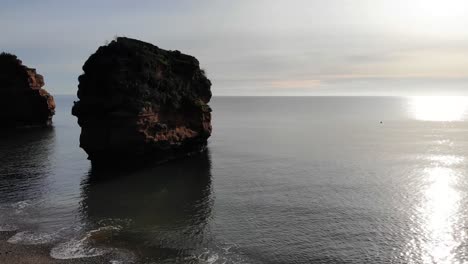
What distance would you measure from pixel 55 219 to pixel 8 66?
8830 cm

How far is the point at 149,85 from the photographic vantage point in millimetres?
57969

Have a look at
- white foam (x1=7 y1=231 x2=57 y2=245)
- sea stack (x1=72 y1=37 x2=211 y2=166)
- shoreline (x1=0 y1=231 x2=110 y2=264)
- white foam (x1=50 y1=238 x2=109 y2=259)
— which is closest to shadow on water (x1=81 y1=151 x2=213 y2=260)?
white foam (x1=50 y1=238 x2=109 y2=259)

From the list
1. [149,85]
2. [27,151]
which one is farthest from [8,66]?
[149,85]

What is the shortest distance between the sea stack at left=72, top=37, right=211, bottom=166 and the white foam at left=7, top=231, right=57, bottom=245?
2232 cm

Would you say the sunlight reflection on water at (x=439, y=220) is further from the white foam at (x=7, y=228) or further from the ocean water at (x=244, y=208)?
the white foam at (x=7, y=228)

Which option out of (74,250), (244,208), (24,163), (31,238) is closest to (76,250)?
(74,250)

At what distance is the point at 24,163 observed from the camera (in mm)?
60844

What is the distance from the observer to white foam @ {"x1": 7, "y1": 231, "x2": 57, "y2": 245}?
30.9 metres

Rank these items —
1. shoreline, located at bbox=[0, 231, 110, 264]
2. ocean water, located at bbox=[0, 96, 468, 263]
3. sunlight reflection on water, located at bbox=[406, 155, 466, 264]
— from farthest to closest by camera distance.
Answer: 1. ocean water, located at bbox=[0, 96, 468, 263]
2. sunlight reflection on water, located at bbox=[406, 155, 466, 264]
3. shoreline, located at bbox=[0, 231, 110, 264]

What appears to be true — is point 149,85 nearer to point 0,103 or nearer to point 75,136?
point 75,136

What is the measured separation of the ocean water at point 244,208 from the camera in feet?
97.9

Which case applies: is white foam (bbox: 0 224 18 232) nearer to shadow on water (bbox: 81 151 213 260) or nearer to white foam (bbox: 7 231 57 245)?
white foam (bbox: 7 231 57 245)

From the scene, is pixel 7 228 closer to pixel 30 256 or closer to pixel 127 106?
pixel 30 256

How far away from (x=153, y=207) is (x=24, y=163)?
104ft
